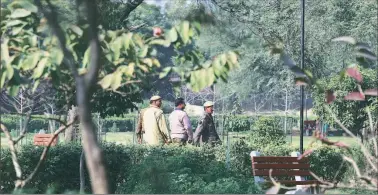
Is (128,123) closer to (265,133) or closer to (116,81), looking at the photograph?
(265,133)

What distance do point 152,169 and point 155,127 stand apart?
9.24ft

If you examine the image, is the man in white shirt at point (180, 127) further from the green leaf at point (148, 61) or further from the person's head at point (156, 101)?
the green leaf at point (148, 61)

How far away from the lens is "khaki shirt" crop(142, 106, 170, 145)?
12086 mm

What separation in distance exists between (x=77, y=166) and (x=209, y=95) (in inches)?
1955

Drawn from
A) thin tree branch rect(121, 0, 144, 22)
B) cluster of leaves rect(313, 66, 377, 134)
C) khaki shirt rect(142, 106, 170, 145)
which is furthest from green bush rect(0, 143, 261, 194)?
cluster of leaves rect(313, 66, 377, 134)

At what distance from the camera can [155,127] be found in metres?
12.2

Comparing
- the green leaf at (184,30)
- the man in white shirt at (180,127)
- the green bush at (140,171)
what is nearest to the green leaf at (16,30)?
the green leaf at (184,30)

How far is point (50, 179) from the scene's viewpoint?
990 centimetres

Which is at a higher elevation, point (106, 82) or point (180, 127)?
point (106, 82)

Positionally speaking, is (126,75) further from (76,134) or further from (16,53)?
(76,134)

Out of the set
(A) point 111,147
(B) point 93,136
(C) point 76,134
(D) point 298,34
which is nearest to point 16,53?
(B) point 93,136

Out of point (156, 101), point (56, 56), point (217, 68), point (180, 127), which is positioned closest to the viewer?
point (56, 56)

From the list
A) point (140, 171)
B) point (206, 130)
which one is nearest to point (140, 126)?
point (206, 130)

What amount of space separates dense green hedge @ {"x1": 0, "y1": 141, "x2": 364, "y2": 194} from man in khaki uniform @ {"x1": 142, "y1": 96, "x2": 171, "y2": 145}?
0.98 metres
